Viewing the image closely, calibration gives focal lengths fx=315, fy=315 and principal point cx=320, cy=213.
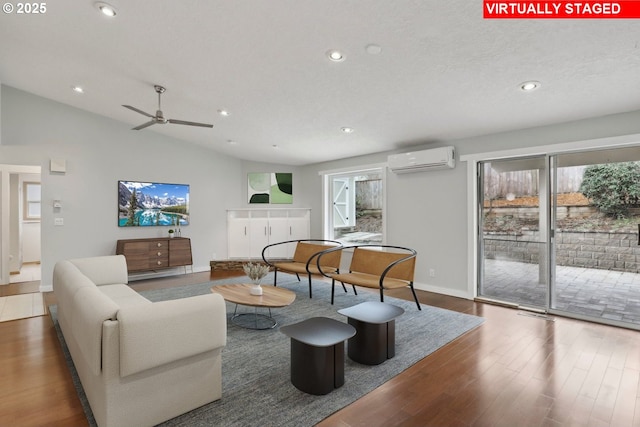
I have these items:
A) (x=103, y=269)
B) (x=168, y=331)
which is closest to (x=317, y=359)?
(x=168, y=331)

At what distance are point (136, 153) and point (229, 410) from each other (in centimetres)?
548

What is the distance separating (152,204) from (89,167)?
3.85ft

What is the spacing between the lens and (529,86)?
3.06m

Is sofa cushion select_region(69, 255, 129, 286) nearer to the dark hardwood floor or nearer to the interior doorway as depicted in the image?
the dark hardwood floor

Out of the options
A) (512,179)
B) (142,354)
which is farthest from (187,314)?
(512,179)

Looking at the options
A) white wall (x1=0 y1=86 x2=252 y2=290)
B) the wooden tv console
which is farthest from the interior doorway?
the wooden tv console

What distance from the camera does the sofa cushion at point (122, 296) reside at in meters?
3.04

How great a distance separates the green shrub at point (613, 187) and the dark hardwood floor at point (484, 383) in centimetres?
139

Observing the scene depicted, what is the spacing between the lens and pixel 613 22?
2.15 meters

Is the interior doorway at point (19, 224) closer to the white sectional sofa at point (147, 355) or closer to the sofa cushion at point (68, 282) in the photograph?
the sofa cushion at point (68, 282)

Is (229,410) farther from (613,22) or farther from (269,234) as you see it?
(269,234)

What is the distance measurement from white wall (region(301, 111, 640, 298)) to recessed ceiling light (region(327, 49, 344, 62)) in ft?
8.78

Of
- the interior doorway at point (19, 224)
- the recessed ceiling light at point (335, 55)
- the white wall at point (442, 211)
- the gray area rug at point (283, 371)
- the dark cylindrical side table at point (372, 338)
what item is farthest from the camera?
the interior doorway at point (19, 224)

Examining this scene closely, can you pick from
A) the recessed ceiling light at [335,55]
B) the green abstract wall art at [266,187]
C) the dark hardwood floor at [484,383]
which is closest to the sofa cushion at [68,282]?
the dark hardwood floor at [484,383]
